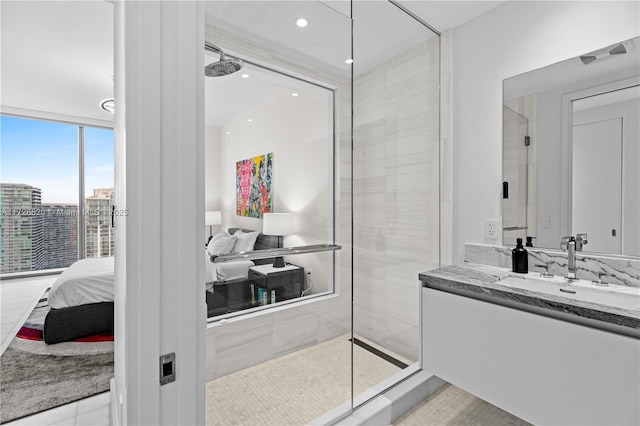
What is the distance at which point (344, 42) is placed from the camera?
176 cm

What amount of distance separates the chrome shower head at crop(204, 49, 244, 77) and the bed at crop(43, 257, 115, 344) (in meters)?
2.35

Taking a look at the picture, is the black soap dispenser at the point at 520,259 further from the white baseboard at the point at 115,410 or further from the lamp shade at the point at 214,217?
the white baseboard at the point at 115,410

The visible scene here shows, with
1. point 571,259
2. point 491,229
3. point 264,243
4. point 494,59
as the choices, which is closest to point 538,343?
point 571,259

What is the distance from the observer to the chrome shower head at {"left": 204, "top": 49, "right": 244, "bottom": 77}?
1.31m

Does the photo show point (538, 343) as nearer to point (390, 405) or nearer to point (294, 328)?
point (390, 405)

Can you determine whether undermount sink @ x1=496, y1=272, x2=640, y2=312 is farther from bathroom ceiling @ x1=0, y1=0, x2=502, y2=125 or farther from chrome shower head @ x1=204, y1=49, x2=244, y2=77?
chrome shower head @ x1=204, y1=49, x2=244, y2=77

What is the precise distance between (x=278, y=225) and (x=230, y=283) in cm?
37

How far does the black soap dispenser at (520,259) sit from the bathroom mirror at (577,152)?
0.10 m

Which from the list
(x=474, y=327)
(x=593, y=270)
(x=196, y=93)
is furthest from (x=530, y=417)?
(x=196, y=93)

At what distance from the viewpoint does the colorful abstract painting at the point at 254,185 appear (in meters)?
1.47

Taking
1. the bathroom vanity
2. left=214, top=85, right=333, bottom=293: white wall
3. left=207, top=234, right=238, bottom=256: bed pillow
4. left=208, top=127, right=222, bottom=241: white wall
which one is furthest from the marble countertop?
left=208, top=127, right=222, bottom=241: white wall

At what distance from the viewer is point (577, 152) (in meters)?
1.70

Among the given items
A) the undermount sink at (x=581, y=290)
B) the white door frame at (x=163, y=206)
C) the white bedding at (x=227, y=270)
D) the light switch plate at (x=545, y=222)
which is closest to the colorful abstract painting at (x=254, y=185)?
the white bedding at (x=227, y=270)

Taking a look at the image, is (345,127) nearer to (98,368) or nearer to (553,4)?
(553,4)
